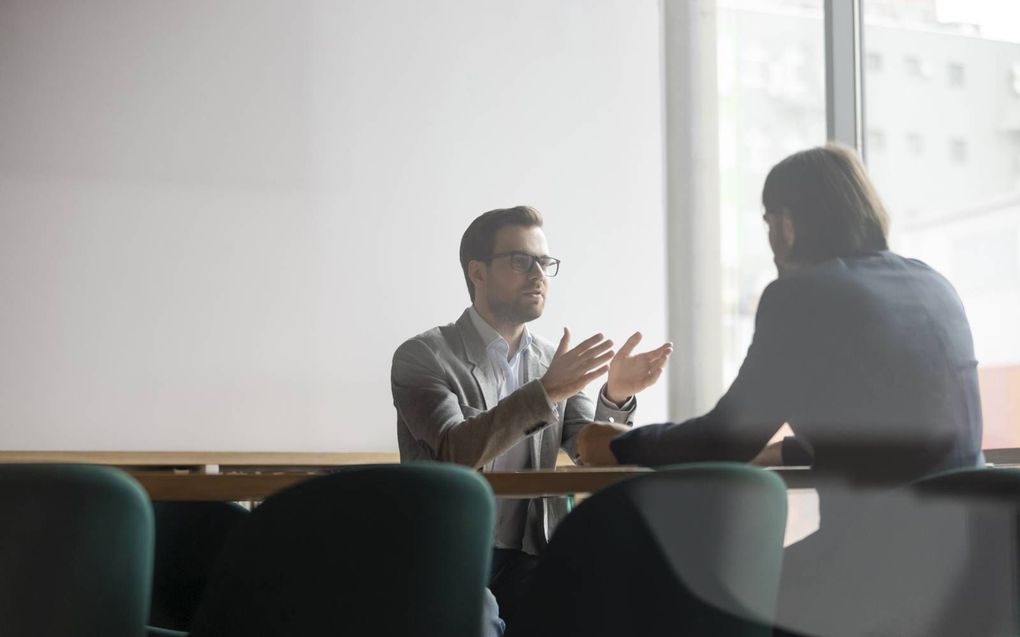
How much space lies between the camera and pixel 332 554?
3.67 feet

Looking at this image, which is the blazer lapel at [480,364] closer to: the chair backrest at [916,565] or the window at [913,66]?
the chair backrest at [916,565]

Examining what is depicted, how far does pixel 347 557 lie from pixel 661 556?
13.2 inches

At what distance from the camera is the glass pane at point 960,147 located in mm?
3846

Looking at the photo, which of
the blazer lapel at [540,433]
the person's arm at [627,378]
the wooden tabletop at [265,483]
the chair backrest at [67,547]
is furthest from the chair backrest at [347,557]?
the blazer lapel at [540,433]

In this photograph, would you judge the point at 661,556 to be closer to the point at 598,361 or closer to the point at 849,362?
the point at 849,362

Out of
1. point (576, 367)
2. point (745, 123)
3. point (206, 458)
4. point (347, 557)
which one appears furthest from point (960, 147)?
point (347, 557)

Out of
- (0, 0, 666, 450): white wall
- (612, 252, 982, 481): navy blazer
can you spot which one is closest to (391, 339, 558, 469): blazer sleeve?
(612, 252, 982, 481): navy blazer

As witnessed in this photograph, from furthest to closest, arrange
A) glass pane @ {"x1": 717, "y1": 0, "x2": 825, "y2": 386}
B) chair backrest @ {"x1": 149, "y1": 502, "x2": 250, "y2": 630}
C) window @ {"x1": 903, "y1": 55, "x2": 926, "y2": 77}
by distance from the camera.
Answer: glass pane @ {"x1": 717, "y1": 0, "x2": 825, "y2": 386} < window @ {"x1": 903, "y1": 55, "x2": 926, "y2": 77} < chair backrest @ {"x1": 149, "y1": 502, "x2": 250, "y2": 630}

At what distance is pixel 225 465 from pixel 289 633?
3106 millimetres

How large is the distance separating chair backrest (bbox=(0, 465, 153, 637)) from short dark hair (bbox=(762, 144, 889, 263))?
112 centimetres

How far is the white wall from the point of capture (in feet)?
14.5

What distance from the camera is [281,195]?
472 cm

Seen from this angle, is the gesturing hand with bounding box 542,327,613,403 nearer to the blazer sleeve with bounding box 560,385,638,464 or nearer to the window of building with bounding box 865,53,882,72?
the blazer sleeve with bounding box 560,385,638,464

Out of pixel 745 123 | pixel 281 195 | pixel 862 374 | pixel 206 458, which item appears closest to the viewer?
pixel 862 374
